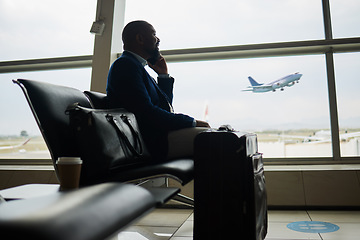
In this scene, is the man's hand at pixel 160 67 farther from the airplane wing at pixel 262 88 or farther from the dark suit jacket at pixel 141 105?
the airplane wing at pixel 262 88

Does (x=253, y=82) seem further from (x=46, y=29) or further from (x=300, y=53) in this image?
(x=46, y=29)

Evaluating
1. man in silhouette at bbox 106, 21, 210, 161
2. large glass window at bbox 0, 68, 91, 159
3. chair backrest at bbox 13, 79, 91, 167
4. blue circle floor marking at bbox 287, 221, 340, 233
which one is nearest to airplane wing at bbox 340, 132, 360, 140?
blue circle floor marking at bbox 287, 221, 340, 233

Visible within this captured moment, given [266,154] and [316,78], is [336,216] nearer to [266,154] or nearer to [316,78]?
[266,154]

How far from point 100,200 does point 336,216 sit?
7.66 ft

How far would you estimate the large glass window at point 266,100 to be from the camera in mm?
3059

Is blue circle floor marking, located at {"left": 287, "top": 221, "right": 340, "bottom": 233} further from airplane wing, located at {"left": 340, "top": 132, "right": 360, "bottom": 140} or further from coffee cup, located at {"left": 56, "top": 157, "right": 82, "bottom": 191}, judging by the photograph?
coffee cup, located at {"left": 56, "top": 157, "right": 82, "bottom": 191}

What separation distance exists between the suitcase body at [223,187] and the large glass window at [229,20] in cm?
222

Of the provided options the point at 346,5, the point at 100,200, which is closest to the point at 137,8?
the point at 346,5

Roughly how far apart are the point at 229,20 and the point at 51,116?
2.59 meters

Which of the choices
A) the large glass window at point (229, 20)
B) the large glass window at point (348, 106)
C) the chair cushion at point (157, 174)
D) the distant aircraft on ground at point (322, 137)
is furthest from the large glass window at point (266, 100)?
the chair cushion at point (157, 174)

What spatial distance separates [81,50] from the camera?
369cm

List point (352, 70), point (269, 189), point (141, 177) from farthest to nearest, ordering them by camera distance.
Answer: point (352, 70)
point (269, 189)
point (141, 177)

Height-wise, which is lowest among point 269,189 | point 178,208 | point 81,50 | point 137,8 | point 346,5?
point 178,208

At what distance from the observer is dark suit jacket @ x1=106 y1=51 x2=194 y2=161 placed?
Result: 1.67 meters
